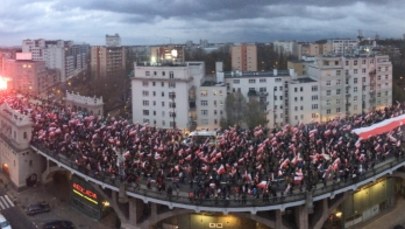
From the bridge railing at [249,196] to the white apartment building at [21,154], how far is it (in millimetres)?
9653

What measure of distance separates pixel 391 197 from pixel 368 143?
190 inches

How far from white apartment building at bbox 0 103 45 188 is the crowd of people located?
114cm

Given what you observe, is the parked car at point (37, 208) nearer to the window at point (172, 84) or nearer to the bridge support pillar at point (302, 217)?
the bridge support pillar at point (302, 217)

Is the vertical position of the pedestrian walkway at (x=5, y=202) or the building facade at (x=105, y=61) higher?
the building facade at (x=105, y=61)

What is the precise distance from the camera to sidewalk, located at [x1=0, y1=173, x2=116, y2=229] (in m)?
36.8

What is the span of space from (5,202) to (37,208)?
4287 millimetres

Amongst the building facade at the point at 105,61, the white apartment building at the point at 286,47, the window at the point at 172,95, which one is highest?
the white apartment building at the point at 286,47

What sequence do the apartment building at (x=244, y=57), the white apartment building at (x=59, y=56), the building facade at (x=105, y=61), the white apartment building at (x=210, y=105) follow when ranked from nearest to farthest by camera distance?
the white apartment building at (x=210, y=105) < the apartment building at (x=244, y=57) < the building facade at (x=105, y=61) < the white apartment building at (x=59, y=56)

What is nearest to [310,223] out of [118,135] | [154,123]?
[118,135]

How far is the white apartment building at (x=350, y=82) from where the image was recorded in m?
67.0

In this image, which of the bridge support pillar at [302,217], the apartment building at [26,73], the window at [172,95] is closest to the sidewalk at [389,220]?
the bridge support pillar at [302,217]

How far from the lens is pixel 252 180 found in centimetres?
3175

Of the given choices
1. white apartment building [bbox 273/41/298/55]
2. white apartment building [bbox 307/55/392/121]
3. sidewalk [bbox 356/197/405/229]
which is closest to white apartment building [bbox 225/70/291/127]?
white apartment building [bbox 307/55/392/121]

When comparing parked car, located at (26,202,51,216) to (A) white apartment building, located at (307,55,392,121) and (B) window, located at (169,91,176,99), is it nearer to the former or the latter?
(B) window, located at (169,91,176,99)
